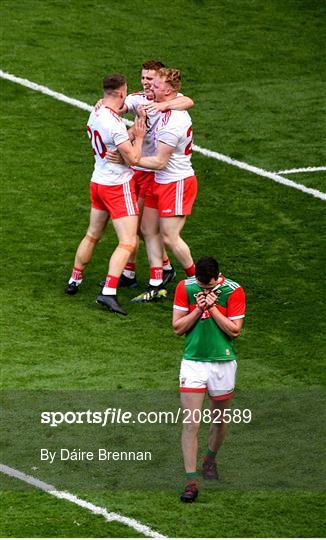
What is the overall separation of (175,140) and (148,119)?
1.18 ft

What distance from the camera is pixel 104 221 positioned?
51.4ft

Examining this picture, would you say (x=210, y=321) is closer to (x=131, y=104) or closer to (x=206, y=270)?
(x=206, y=270)

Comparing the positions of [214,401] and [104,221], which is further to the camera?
[104,221]

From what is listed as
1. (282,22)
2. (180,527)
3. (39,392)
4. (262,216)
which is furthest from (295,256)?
(282,22)

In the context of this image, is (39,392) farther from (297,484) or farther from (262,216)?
(262,216)

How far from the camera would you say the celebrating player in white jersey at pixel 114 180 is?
1512 cm

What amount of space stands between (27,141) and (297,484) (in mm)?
9036

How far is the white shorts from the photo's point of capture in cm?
1170

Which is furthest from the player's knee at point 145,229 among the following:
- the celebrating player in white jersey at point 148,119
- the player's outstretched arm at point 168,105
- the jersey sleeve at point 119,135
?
the player's outstretched arm at point 168,105

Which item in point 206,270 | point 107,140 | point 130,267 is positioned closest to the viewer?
point 206,270

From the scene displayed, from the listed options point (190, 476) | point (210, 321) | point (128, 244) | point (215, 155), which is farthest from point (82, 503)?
point (215, 155)

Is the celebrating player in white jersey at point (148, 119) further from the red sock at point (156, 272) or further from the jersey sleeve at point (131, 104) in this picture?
the red sock at point (156, 272)

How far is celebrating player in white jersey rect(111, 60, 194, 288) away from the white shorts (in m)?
4.04

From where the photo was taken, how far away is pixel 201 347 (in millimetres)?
11719
